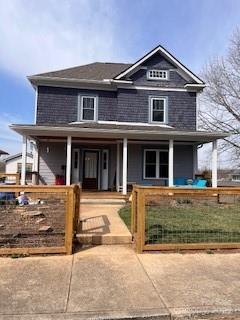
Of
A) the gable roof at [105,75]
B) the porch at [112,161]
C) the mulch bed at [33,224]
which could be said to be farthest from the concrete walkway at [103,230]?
the gable roof at [105,75]

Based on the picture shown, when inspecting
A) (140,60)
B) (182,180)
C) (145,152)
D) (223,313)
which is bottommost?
(223,313)

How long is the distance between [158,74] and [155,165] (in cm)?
493

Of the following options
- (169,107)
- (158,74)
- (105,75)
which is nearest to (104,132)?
(169,107)

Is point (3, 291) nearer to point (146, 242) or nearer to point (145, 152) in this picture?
point (146, 242)

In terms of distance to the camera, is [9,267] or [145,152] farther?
[145,152]

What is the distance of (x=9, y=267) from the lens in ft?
17.4

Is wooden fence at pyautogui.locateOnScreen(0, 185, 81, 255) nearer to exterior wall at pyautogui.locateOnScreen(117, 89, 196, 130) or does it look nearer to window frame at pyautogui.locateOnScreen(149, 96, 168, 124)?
exterior wall at pyautogui.locateOnScreen(117, 89, 196, 130)

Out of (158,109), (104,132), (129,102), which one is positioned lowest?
(104,132)

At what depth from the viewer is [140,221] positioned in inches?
251

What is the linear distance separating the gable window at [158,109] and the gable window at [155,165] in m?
1.70

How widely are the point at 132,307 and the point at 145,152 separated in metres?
13.7

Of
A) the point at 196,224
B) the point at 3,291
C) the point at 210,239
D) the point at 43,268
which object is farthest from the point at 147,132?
the point at 3,291

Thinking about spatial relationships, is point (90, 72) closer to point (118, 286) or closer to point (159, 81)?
point (159, 81)

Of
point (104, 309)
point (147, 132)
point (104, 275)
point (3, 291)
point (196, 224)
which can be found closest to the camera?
point (104, 309)
